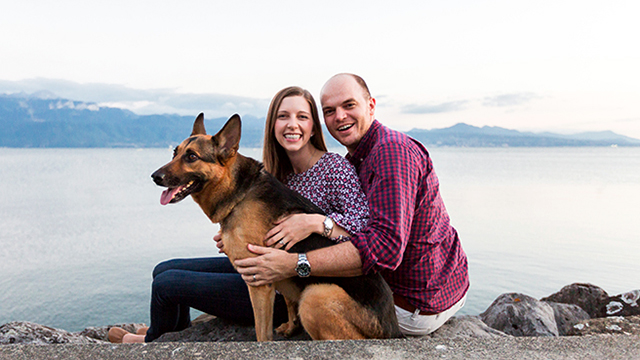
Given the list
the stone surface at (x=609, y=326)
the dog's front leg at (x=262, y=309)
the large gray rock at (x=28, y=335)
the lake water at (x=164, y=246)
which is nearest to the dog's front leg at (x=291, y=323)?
the dog's front leg at (x=262, y=309)

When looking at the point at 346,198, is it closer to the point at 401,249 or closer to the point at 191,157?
the point at 401,249

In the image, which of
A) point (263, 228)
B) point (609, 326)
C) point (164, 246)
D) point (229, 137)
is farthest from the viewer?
point (164, 246)

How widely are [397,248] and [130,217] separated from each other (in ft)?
65.4

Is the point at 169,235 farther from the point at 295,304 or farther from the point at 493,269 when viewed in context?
the point at 295,304

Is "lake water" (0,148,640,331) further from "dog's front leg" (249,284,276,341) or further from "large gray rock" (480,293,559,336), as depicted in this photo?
"dog's front leg" (249,284,276,341)

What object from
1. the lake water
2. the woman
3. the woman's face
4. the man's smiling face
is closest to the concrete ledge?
the woman

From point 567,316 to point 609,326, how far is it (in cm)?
70

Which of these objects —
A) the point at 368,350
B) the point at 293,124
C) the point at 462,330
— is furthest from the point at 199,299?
the point at 462,330

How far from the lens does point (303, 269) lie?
2.95 metres

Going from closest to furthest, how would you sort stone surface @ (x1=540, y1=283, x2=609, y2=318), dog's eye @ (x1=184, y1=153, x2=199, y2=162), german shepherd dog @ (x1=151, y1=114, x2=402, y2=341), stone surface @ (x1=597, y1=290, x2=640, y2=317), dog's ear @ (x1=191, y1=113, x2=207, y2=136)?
german shepherd dog @ (x1=151, y1=114, x2=402, y2=341), dog's eye @ (x1=184, y1=153, x2=199, y2=162), dog's ear @ (x1=191, y1=113, x2=207, y2=136), stone surface @ (x1=597, y1=290, x2=640, y2=317), stone surface @ (x1=540, y1=283, x2=609, y2=318)

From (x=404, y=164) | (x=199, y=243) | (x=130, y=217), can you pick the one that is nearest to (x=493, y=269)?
(x=199, y=243)

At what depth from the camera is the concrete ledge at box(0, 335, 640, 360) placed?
236 cm

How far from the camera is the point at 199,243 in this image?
575 inches

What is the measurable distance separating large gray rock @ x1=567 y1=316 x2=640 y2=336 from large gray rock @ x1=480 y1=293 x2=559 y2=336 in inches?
14.6
